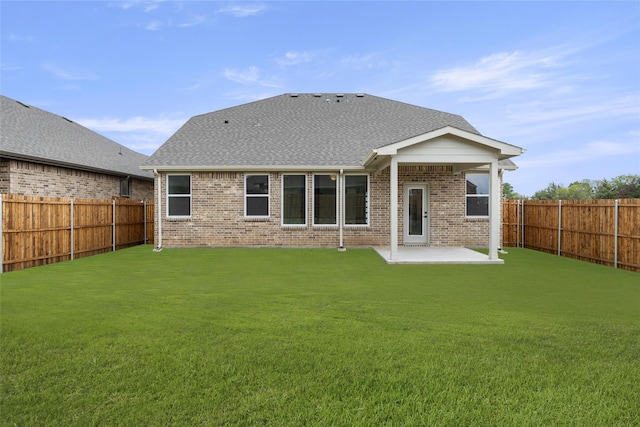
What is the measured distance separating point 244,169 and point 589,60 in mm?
15184

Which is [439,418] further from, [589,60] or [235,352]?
[589,60]

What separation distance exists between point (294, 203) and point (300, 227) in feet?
3.08

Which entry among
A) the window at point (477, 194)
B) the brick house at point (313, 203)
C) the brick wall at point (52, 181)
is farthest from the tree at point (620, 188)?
the brick wall at point (52, 181)

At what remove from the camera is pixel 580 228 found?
1188cm

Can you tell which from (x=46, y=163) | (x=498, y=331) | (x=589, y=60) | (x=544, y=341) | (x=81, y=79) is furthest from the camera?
(x=81, y=79)

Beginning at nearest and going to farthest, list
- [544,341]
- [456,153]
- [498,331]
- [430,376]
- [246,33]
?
[430,376], [544,341], [498,331], [456,153], [246,33]

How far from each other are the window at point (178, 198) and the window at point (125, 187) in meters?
6.11

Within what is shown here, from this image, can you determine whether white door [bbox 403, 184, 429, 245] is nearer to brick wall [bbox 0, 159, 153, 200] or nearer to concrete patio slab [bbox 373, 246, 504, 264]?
concrete patio slab [bbox 373, 246, 504, 264]

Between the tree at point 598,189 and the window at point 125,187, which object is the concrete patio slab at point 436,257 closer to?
the window at point 125,187

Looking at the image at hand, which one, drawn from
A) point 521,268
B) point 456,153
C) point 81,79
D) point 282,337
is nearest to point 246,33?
point 81,79

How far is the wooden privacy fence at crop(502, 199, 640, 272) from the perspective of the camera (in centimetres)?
1009

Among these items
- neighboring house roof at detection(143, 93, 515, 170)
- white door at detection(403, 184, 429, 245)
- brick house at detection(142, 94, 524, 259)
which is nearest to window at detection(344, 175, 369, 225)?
brick house at detection(142, 94, 524, 259)

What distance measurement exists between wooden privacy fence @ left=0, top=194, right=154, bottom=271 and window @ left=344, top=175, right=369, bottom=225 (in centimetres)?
878

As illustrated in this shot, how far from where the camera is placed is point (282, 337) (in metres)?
4.50
